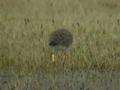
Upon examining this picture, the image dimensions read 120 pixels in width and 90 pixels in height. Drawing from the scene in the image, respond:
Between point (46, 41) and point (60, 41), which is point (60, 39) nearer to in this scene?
point (60, 41)

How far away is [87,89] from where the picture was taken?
8414 mm

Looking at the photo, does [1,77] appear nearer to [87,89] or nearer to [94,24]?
[87,89]

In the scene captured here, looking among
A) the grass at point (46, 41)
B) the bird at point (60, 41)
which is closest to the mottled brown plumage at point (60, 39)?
the bird at point (60, 41)

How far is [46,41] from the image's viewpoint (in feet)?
40.4

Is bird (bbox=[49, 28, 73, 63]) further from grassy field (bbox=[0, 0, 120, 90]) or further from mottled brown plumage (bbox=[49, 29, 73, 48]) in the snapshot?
grassy field (bbox=[0, 0, 120, 90])

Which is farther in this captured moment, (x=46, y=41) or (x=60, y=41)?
(x=46, y=41)

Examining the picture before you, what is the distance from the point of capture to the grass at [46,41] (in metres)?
10.8

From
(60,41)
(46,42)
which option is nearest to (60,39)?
(60,41)

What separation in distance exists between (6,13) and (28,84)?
9627 mm

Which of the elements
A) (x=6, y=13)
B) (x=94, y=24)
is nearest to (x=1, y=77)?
(x=94, y=24)

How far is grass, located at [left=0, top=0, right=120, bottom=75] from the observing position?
10797 mm

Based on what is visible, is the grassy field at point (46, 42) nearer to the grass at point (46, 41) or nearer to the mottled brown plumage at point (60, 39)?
the grass at point (46, 41)

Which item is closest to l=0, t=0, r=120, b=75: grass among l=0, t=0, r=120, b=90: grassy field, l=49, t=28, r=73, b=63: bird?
l=0, t=0, r=120, b=90: grassy field

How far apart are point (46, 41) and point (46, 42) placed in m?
0.05
